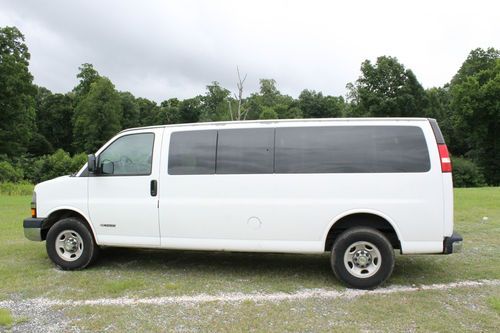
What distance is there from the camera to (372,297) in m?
5.48

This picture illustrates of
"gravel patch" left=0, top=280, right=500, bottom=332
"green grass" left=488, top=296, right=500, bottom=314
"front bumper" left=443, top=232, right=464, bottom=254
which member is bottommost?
"gravel patch" left=0, top=280, right=500, bottom=332

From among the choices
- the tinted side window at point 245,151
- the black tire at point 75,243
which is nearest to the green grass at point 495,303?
the tinted side window at point 245,151

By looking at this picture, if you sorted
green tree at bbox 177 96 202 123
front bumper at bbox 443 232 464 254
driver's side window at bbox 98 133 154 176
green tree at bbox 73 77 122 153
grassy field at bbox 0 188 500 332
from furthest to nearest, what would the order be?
green tree at bbox 177 96 202 123 → green tree at bbox 73 77 122 153 → driver's side window at bbox 98 133 154 176 → front bumper at bbox 443 232 464 254 → grassy field at bbox 0 188 500 332

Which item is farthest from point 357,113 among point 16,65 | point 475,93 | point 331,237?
point 331,237

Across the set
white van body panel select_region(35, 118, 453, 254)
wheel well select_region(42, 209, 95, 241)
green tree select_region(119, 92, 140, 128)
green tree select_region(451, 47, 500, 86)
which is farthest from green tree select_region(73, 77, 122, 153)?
white van body panel select_region(35, 118, 453, 254)

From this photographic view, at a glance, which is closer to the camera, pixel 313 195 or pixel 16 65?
pixel 313 195

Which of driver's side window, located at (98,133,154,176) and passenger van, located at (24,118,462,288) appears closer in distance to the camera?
passenger van, located at (24,118,462,288)

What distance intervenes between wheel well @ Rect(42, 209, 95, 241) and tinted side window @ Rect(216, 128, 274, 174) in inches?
91.3

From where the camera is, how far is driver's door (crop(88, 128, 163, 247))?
646 centimetres

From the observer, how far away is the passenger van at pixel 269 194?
5785 millimetres

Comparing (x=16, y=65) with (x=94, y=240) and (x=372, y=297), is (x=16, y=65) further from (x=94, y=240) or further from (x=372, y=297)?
(x=372, y=297)

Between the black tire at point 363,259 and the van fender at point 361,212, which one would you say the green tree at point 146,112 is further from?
the black tire at point 363,259

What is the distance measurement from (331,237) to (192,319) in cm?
233

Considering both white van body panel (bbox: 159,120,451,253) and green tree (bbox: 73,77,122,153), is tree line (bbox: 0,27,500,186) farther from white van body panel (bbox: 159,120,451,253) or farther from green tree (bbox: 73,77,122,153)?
white van body panel (bbox: 159,120,451,253)
